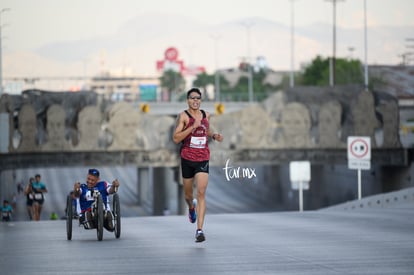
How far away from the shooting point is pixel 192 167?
16297 mm

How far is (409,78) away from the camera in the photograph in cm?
19350

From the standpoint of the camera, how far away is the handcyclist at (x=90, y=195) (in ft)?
58.6

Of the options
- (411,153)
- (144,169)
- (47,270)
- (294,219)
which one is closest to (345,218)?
(294,219)

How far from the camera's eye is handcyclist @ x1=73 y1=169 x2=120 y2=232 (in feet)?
58.6

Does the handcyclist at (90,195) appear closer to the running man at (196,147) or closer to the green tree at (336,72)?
the running man at (196,147)

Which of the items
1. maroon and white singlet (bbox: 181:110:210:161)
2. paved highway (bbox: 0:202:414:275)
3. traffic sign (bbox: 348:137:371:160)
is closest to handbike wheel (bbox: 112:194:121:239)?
paved highway (bbox: 0:202:414:275)

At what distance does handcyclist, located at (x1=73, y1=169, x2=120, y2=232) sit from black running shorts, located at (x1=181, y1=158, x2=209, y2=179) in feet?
5.67

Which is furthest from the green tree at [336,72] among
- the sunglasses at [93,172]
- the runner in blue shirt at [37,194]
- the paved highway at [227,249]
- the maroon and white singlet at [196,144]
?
the maroon and white singlet at [196,144]

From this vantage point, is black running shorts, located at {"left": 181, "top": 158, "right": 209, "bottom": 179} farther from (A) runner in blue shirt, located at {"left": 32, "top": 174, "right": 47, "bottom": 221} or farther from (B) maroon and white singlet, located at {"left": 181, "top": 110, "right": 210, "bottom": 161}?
(A) runner in blue shirt, located at {"left": 32, "top": 174, "right": 47, "bottom": 221}

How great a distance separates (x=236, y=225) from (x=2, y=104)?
237 ft

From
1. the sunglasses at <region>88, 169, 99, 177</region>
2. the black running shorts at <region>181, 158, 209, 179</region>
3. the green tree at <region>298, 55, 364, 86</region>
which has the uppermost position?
the green tree at <region>298, 55, 364, 86</region>

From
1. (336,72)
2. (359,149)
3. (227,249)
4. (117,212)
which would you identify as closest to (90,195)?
(117,212)

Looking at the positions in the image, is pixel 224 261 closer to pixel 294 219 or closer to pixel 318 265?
pixel 318 265

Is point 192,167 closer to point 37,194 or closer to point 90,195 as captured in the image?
point 90,195
